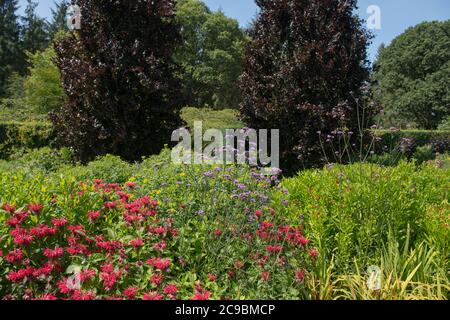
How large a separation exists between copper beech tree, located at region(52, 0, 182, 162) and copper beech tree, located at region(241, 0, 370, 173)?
190 centimetres

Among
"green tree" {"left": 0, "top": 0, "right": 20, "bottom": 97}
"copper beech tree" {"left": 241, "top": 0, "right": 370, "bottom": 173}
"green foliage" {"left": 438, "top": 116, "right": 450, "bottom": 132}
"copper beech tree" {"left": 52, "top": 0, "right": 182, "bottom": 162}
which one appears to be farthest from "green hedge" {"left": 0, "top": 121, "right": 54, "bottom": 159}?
"green tree" {"left": 0, "top": 0, "right": 20, "bottom": 97}

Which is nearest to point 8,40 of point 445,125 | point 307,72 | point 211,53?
point 211,53

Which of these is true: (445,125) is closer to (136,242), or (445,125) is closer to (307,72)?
(307,72)

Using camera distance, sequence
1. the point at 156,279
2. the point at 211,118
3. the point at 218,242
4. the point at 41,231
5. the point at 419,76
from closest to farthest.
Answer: the point at 156,279 < the point at 41,231 < the point at 218,242 < the point at 211,118 < the point at 419,76

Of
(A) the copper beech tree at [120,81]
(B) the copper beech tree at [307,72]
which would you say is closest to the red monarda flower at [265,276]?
(B) the copper beech tree at [307,72]

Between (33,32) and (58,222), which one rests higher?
(33,32)

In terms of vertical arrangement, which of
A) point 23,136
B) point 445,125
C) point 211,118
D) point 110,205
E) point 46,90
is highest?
point 46,90

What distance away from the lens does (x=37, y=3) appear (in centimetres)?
4431

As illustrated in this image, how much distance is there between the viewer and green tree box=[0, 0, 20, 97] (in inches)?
1463

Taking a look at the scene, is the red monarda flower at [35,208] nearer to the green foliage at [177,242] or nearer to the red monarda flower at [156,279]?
the green foliage at [177,242]

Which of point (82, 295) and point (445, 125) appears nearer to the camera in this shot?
point (82, 295)

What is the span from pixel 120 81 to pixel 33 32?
3747 cm

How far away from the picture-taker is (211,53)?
27859mm
